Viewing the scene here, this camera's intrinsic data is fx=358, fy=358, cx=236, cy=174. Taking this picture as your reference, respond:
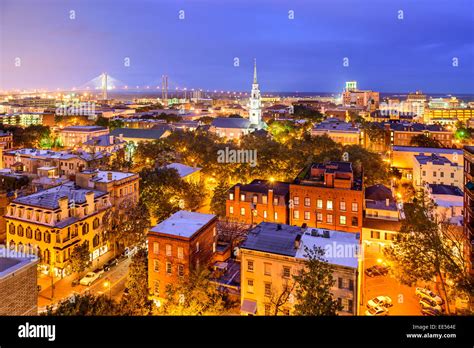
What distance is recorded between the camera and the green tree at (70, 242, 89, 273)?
1498 centimetres

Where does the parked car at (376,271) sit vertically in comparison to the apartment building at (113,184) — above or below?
below

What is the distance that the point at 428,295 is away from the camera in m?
14.0

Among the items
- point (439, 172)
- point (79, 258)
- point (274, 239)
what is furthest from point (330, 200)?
point (439, 172)

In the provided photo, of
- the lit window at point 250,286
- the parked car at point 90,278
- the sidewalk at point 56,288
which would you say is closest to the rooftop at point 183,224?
the lit window at point 250,286

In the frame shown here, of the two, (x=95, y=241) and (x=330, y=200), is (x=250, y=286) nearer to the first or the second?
(x=95, y=241)

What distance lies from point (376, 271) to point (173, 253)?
937 centimetres

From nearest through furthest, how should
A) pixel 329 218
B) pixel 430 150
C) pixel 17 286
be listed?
pixel 17 286 → pixel 329 218 → pixel 430 150

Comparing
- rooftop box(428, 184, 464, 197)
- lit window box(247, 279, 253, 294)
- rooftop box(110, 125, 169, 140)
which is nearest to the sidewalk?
lit window box(247, 279, 253, 294)

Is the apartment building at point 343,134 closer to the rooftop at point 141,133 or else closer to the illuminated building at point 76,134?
the rooftop at point 141,133

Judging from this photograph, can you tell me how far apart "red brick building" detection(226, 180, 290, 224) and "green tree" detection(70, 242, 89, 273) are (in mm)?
8963

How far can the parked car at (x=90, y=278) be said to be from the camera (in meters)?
15.3

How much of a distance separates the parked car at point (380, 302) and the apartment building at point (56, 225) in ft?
40.7
